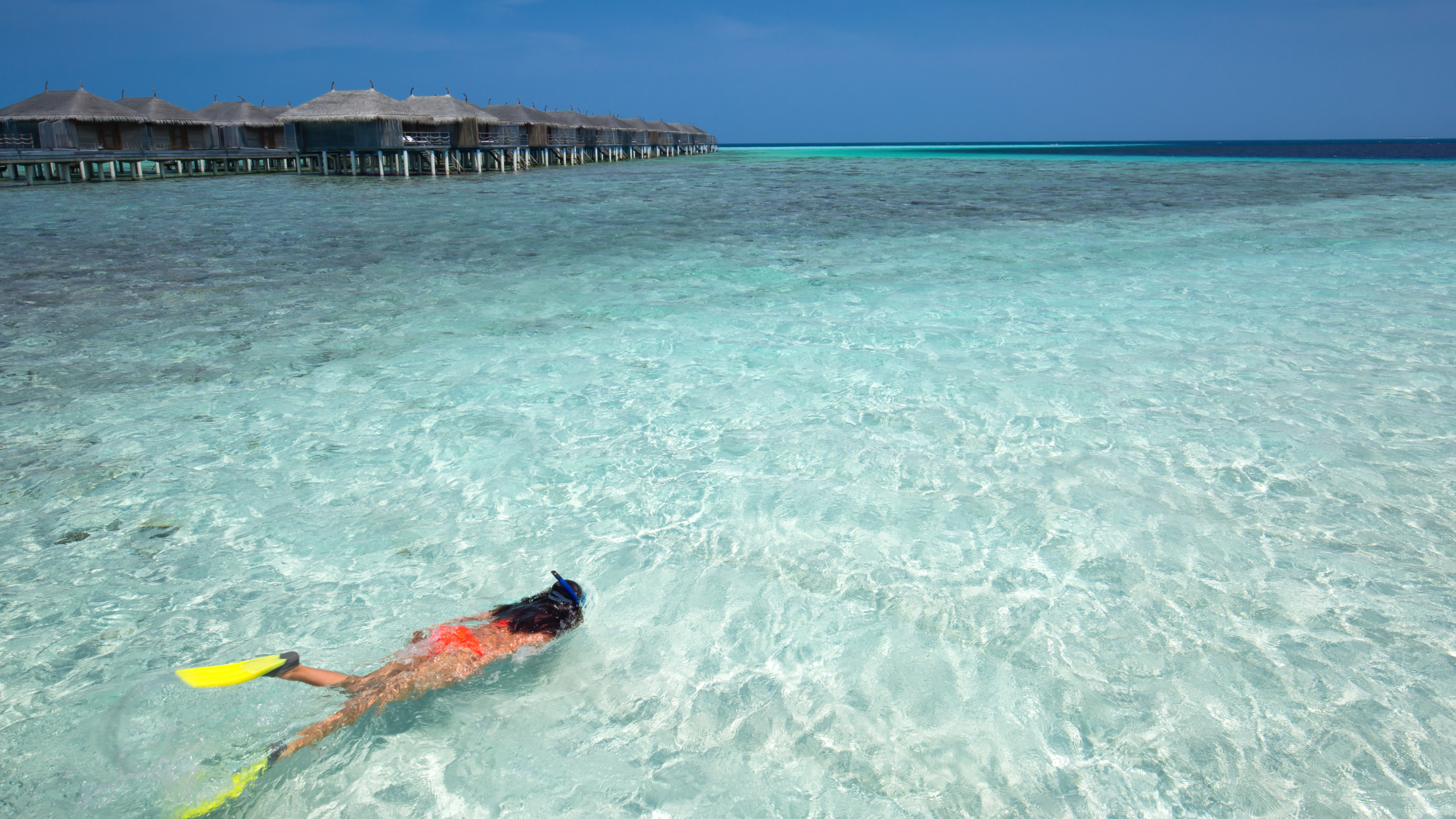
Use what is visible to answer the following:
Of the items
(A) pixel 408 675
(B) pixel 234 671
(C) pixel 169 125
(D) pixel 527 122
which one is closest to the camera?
(B) pixel 234 671

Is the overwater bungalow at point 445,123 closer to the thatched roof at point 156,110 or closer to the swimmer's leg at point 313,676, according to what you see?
the thatched roof at point 156,110

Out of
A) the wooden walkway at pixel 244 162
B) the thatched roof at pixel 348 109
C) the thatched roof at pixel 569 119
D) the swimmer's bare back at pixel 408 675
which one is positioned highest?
the thatched roof at pixel 569 119

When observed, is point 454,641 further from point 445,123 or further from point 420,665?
point 445,123

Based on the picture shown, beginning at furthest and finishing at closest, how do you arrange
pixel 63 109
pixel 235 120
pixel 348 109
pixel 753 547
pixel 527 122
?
1. pixel 527 122
2. pixel 235 120
3. pixel 348 109
4. pixel 63 109
5. pixel 753 547

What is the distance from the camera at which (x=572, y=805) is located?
233cm

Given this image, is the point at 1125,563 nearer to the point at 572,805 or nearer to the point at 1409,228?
the point at 572,805

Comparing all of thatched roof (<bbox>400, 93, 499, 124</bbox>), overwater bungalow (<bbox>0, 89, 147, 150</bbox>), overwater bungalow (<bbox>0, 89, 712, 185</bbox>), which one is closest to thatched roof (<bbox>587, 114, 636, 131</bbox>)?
overwater bungalow (<bbox>0, 89, 712, 185</bbox>)

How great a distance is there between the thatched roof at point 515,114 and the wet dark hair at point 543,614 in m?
38.5

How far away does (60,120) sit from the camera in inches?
1095

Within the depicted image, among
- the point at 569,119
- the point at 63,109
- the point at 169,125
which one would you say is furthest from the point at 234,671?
the point at 569,119

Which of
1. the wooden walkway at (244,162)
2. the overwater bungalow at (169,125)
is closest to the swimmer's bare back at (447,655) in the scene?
the wooden walkway at (244,162)

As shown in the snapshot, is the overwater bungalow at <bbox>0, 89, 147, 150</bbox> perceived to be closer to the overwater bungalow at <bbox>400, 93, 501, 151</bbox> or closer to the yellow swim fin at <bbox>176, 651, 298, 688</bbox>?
the overwater bungalow at <bbox>400, 93, 501, 151</bbox>

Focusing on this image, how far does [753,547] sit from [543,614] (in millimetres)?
1092

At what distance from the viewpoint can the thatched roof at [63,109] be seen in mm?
27625
